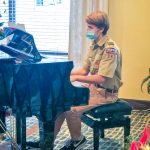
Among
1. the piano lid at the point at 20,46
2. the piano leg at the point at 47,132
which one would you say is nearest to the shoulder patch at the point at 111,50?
the piano lid at the point at 20,46

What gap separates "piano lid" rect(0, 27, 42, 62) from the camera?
2.45 meters

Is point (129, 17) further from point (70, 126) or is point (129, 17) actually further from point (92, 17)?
point (70, 126)

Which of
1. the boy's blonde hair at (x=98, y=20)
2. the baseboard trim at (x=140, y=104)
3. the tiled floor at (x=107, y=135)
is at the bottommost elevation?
the tiled floor at (x=107, y=135)

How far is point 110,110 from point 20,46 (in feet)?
2.99

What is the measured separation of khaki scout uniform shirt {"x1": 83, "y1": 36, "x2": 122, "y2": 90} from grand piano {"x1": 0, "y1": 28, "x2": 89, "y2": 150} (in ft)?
1.29

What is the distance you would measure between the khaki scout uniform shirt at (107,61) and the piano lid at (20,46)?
0.58 m

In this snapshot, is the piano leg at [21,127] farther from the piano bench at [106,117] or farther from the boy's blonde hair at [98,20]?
the boy's blonde hair at [98,20]

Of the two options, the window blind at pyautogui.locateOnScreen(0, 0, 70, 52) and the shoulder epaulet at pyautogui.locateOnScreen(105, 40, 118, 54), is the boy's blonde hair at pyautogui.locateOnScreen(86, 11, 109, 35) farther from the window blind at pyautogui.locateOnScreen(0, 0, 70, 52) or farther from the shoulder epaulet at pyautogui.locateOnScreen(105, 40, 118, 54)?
the window blind at pyautogui.locateOnScreen(0, 0, 70, 52)

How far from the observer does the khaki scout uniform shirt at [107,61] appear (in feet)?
9.18

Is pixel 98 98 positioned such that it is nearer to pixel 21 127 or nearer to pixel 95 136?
pixel 95 136

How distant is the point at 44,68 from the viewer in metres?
2.31

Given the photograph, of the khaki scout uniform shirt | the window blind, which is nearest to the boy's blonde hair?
the khaki scout uniform shirt

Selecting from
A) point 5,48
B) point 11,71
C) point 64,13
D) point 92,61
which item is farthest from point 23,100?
point 64,13

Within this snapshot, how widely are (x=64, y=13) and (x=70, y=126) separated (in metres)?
2.04
